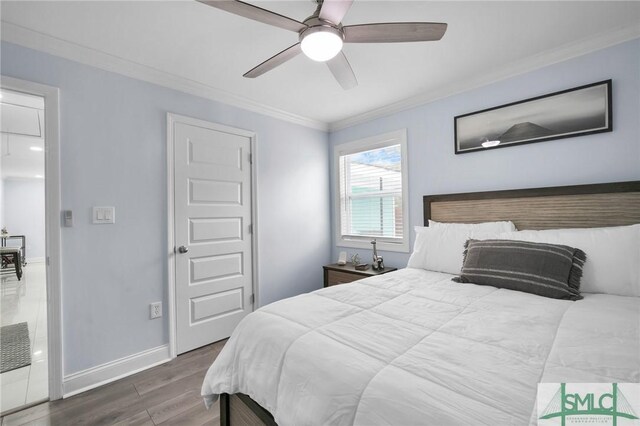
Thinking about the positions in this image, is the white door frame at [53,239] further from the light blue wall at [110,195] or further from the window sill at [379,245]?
the window sill at [379,245]

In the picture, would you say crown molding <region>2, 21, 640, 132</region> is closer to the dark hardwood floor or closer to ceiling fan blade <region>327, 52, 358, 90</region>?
ceiling fan blade <region>327, 52, 358, 90</region>

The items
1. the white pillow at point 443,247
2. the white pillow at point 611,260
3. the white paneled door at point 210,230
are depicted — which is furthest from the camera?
the white paneled door at point 210,230

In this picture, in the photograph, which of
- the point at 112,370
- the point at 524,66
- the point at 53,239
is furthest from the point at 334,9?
the point at 112,370

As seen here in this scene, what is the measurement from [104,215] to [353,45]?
2.30 meters

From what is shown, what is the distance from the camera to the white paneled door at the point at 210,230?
2578 mm

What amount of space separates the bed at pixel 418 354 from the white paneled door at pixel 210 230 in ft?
4.46

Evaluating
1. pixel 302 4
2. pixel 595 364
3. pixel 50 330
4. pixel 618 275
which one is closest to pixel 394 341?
pixel 595 364

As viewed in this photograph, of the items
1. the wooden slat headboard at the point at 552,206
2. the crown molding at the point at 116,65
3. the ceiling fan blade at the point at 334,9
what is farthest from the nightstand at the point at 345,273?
the ceiling fan blade at the point at 334,9

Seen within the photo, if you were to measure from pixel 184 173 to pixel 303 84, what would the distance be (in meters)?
1.40

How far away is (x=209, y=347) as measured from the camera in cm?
270

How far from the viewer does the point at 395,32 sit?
150 centimetres

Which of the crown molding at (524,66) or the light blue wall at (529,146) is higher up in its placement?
the crown molding at (524,66)

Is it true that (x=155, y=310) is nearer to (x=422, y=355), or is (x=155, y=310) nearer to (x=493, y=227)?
(x=422, y=355)

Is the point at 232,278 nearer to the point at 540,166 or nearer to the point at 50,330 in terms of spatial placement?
the point at 50,330
